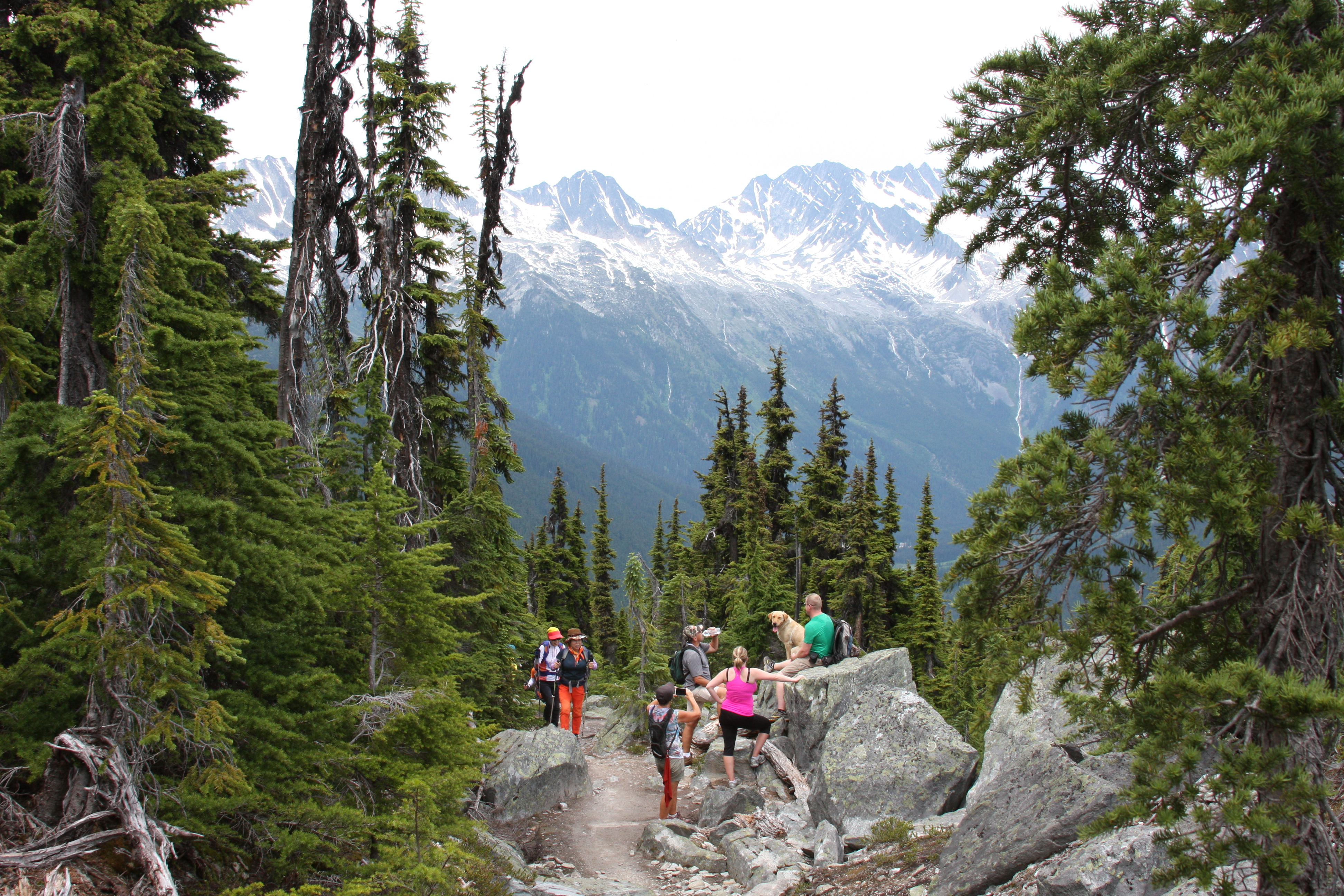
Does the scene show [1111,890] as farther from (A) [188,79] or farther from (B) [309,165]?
(A) [188,79]

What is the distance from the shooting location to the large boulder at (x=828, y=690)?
11938mm

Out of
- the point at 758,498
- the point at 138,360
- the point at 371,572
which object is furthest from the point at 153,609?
the point at 758,498

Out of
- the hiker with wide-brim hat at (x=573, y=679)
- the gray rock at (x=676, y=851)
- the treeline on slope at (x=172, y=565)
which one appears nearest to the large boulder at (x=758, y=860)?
the gray rock at (x=676, y=851)

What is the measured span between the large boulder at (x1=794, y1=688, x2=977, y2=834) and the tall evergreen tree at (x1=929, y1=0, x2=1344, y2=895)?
540 cm

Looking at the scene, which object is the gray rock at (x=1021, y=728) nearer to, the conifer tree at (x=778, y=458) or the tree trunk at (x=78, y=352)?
the tree trunk at (x=78, y=352)

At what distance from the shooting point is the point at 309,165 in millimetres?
10422

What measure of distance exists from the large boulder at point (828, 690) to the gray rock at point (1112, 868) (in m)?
5.31

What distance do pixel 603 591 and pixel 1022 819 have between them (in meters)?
49.9

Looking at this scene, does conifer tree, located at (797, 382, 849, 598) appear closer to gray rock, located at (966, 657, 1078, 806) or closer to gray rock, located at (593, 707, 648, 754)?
gray rock, located at (593, 707, 648, 754)

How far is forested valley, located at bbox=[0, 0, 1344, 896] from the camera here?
433cm

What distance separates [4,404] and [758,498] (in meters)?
29.1

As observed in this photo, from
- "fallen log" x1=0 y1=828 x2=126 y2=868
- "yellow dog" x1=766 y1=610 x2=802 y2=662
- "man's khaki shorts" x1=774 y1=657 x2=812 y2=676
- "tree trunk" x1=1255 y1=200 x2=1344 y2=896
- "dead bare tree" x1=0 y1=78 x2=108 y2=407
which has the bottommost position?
"man's khaki shorts" x1=774 y1=657 x2=812 y2=676

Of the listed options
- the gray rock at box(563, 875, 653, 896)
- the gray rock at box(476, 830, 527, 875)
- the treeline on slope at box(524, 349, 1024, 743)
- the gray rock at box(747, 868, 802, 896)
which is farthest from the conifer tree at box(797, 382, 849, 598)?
the gray rock at box(476, 830, 527, 875)

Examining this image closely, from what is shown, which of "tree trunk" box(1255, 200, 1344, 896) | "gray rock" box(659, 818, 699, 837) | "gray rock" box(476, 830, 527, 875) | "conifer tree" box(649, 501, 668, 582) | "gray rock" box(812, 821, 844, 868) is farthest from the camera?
"conifer tree" box(649, 501, 668, 582)
